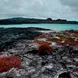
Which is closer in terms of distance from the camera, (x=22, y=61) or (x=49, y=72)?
(x=49, y=72)

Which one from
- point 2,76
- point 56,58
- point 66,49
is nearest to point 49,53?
point 56,58

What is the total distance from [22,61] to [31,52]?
7953 millimetres

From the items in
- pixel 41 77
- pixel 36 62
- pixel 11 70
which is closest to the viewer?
pixel 41 77

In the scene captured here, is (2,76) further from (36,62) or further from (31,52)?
(31,52)

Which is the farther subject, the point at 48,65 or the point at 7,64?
the point at 48,65

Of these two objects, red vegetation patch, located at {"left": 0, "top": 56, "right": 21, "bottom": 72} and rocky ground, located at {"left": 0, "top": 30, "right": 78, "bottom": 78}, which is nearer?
rocky ground, located at {"left": 0, "top": 30, "right": 78, "bottom": 78}

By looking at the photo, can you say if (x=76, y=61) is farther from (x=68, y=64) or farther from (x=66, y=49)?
(x=66, y=49)

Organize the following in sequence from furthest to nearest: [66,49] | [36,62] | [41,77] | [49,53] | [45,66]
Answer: [66,49] → [49,53] → [36,62] → [45,66] → [41,77]

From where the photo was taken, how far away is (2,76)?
1076 inches

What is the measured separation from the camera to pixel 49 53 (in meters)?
41.2

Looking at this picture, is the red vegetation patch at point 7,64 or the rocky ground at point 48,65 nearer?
the rocky ground at point 48,65

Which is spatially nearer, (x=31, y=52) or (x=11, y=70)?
(x=11, y=70)

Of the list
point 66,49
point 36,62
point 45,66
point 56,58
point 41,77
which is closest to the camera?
point 41,77

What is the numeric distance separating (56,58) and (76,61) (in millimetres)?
4577
